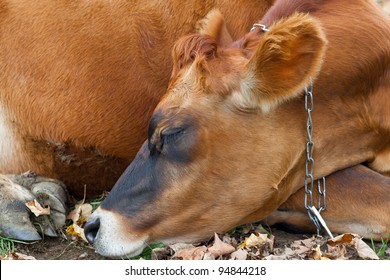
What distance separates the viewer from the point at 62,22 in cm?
543

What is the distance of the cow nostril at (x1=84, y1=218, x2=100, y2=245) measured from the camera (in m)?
4.62

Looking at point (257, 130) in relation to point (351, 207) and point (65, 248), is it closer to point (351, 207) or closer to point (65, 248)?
point (351, 207)

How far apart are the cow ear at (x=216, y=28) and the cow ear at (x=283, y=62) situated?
2.00ft

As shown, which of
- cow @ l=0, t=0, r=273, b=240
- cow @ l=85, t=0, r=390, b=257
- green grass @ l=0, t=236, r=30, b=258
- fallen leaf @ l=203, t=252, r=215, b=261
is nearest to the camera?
cow @ l=85, t=0, r=390, b=257

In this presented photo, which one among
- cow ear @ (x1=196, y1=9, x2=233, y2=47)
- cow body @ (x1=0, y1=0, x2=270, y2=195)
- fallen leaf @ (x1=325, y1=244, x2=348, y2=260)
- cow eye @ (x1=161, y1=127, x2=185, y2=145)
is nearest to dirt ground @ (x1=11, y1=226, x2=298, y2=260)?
fallen leaf @ (x1=325, y1=244, x2=348, y2=260)

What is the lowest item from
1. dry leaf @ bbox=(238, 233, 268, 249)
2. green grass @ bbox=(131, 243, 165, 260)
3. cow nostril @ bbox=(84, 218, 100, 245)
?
green grass @ bbox=(131, 243, 165, 260)

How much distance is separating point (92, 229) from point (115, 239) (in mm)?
173

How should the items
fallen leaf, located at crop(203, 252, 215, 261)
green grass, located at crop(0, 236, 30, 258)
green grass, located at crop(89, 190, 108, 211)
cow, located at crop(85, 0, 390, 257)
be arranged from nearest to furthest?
cow, located at crop(85, 0, 390, 257), fallen leaf, located at crop(203, 252, 215, 261), green grass, located at crop(0, 236, 30, 258), green grass, located at crop(89, 190, 108, 211)

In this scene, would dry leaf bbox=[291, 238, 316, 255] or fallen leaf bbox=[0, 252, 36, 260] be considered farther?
fallen leaf bbox=[0, 252, 36, 260]

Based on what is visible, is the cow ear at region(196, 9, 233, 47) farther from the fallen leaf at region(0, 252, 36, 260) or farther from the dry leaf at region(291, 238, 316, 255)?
the fallen leaf at region(0, 252, 36, 260)

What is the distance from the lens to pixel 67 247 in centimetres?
495

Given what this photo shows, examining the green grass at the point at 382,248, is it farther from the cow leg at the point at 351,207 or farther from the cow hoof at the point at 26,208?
the cow hoof at the point at 26,208
